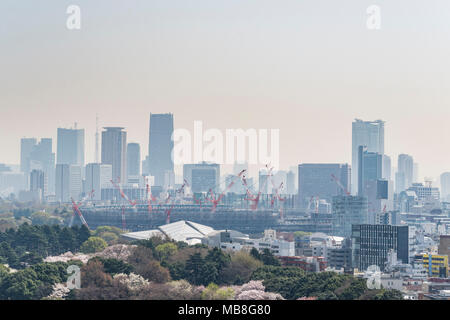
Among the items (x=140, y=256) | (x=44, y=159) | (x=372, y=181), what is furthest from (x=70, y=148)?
(x=140, y=256)

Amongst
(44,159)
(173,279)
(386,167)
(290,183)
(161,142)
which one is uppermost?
(161,142)

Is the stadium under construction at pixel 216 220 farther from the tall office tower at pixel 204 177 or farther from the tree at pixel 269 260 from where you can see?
the tree at pixel 269 260

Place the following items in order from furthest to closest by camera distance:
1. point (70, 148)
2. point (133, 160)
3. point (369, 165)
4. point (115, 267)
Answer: point (133, 160), point (70, 148), point (369, 165), point (115, 267)

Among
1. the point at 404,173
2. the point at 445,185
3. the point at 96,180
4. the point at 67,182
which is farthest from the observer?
the point at 96,180

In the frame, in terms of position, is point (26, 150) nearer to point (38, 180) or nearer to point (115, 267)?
point (38, 180)

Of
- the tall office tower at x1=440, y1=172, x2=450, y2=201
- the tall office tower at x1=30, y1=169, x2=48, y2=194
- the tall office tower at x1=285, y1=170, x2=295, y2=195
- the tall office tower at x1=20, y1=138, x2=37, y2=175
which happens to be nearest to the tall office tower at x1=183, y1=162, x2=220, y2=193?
the tall office tower at x1=285, y1=170, x2=295, y2=195
